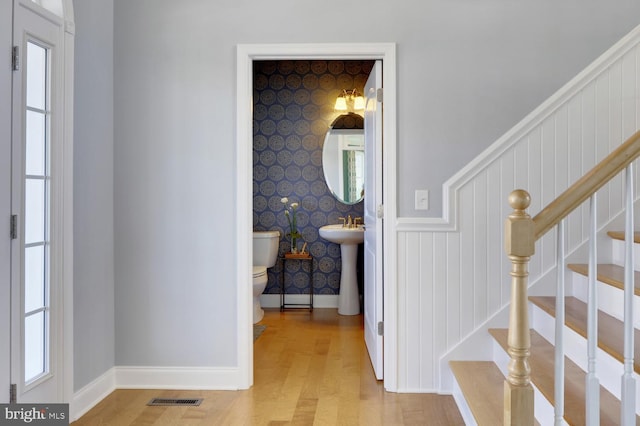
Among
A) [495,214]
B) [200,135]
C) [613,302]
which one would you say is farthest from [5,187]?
[613,302]

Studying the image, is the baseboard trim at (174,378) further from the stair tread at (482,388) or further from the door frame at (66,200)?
the stair tread at (482,388)

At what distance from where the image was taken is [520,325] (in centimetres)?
157

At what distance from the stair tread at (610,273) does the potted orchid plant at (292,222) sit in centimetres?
301

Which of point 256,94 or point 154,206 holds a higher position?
point 256,94

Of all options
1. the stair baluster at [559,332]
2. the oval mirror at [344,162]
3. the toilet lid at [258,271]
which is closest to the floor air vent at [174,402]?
the toilet lid at [258,271]

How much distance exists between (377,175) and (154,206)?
142cm

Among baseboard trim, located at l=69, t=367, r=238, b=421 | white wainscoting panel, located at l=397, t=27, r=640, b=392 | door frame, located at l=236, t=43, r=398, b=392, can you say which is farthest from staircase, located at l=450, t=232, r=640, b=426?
baseboard trim, located at l=69, t=367, r=238, b=421

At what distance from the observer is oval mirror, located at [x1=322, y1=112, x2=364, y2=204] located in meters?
5.39

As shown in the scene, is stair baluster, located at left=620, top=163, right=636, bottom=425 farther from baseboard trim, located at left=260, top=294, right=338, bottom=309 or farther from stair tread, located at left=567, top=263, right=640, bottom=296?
baseboard trim, located at left=260, top=294, right=338, bottom=309

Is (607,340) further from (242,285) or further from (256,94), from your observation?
(256,94)

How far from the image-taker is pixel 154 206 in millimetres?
3266

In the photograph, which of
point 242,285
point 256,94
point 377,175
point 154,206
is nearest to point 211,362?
point 242,285

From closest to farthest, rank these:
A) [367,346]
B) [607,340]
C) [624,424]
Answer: [624,424] → [607,340] → [367,346]

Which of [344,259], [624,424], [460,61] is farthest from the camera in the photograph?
[344,259]
